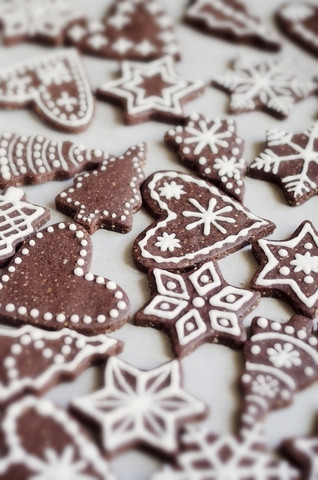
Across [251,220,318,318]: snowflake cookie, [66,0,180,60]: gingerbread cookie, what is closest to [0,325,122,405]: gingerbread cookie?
[251,220,318,318]: snowflake cookie

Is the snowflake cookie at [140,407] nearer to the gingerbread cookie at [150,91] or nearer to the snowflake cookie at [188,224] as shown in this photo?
the snowflake cookie at [188,224]

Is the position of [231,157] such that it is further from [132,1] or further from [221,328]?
[132,1]

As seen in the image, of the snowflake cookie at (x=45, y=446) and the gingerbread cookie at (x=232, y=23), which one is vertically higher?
the gingerbread cookie at (x=232, y=23)

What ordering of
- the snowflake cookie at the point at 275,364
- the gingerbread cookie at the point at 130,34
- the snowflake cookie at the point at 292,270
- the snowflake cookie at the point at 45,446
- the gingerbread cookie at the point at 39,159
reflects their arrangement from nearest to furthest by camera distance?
the snowflake cookie at the point at 45,446
the snowflake cookie at the point at 275,364
the snowflake cookie at the point at 292,270
the gingerbread cookie at the point at 39,159
the gingerbread cookie at the point at 130,34

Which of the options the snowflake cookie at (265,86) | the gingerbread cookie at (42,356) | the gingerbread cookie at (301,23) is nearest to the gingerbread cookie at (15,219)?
the gingerbread cookie at (42,356)

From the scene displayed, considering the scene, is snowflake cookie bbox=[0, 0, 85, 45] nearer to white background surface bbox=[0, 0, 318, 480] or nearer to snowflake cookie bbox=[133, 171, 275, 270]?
white background surface bbox=[0, 0, 318, 480]

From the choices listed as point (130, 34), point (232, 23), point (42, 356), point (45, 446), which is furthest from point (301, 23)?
point (45, 446)
